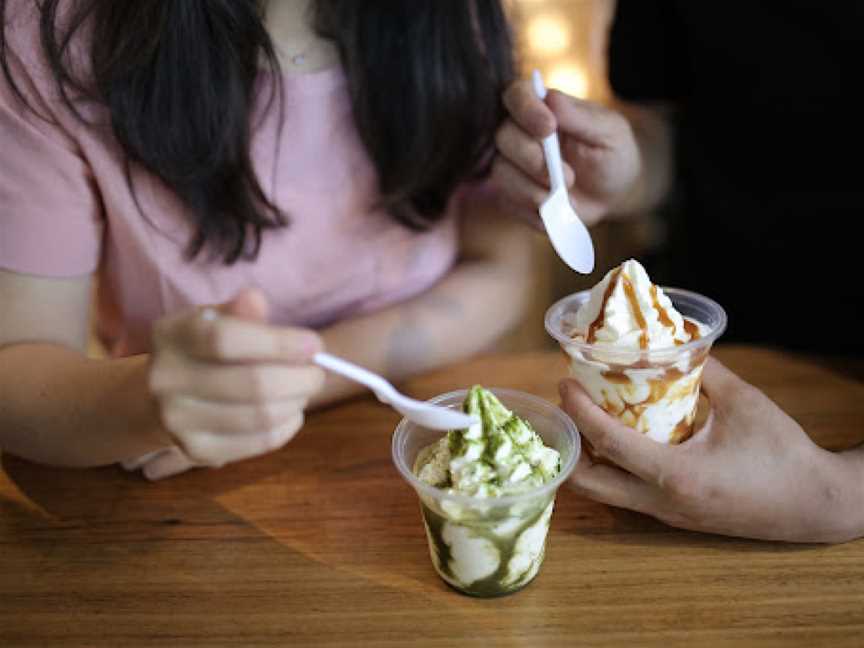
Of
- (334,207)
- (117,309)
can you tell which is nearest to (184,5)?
(334,207)

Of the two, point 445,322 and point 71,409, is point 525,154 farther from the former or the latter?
point 71,409

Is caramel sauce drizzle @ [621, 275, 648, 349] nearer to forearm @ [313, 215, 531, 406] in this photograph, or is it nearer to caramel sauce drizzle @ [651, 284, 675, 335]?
caramel sauce drizzle @ [651, 284, 675, 335]

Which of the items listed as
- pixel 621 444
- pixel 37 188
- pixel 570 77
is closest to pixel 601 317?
pixel 621 444

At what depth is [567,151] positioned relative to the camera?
1.23 m

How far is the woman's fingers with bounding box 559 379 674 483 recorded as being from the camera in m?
0.89

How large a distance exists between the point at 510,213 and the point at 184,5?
61cm

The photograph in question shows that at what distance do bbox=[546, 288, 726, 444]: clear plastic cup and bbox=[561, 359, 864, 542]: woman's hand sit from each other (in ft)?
0.10

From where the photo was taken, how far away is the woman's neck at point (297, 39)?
1.21 meters

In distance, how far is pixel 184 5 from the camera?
100 centimetres

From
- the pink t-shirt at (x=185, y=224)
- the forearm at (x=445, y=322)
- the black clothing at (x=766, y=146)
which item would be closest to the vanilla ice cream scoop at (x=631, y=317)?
the forearm at (x=445, y=322)

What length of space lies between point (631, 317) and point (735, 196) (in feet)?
2.62

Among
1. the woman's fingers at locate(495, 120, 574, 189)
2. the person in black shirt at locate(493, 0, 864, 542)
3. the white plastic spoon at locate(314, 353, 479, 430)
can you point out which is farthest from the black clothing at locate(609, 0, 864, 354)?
the white plastic spoon at locate(314, 353, 479, 430)

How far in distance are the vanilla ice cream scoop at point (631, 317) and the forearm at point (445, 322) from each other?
1.17ft

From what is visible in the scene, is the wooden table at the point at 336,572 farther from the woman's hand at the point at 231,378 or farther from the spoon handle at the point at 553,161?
the spoon handle at the point at 553,161
